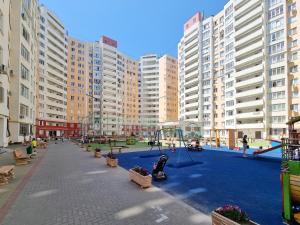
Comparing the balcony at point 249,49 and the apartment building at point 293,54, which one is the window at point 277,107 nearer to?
the apartment building at point 293,54

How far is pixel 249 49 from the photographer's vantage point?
189ft

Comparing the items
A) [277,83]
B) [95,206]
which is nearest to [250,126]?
[277,83]

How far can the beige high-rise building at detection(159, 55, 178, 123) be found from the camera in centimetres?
12075

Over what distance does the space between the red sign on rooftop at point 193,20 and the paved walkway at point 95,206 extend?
8771 cm

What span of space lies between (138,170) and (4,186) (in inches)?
236

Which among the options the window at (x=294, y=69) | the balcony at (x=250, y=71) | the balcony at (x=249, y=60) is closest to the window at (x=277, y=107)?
the window at (x=294, y=69)

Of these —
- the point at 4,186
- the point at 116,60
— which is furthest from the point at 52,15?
the point at 4,186

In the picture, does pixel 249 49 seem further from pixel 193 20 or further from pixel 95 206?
pixel 95 206

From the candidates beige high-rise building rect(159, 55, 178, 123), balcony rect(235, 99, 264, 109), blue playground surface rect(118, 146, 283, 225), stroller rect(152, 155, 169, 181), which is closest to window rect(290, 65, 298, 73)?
balcony rect(235, 99, 264, 109)

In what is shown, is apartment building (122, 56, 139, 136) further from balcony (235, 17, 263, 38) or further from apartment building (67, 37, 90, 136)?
balcony (235, 17, 263, 38)

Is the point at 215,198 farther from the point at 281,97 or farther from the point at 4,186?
the point at 281,97

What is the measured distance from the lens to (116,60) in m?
117

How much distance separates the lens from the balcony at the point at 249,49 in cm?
5509

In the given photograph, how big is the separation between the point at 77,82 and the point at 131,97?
3403 cm
